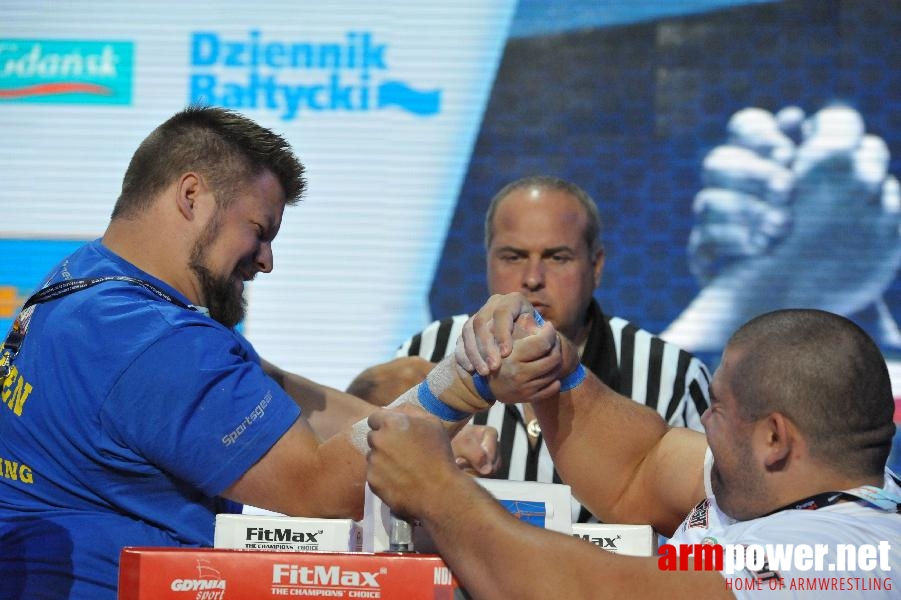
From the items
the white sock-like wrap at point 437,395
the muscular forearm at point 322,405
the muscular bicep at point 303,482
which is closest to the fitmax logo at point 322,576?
the muscular bicep at point 303,482

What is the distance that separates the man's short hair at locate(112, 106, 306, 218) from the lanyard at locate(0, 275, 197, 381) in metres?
0.19

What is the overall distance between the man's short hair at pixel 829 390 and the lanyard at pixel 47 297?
0.93m

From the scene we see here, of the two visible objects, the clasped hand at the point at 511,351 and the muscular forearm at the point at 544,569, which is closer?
the muscular forearm at the point at 544,569

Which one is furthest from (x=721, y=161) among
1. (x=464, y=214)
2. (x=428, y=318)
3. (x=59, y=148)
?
(x=59, y=148)

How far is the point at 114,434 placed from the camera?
158 centimetres

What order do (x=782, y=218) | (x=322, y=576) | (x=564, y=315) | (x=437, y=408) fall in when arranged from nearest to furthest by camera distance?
(x=322, y=576) → (x=437, y=408) → (x=564, y=315) → (x=782, y=218)

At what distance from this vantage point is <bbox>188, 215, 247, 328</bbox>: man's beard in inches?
72.1

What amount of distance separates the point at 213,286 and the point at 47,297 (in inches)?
10.8

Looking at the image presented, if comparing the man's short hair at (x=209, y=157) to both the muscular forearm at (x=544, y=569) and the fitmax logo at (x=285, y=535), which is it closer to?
the fitmax logo at (x=285, y=535)

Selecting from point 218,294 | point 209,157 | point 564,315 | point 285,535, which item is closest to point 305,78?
point 564,315

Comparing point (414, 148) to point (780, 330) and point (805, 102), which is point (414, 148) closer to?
point (805, 102)

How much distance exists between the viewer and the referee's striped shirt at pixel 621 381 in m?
2.57

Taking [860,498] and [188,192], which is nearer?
[860,498]

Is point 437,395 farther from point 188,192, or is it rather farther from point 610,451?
point 188,192
